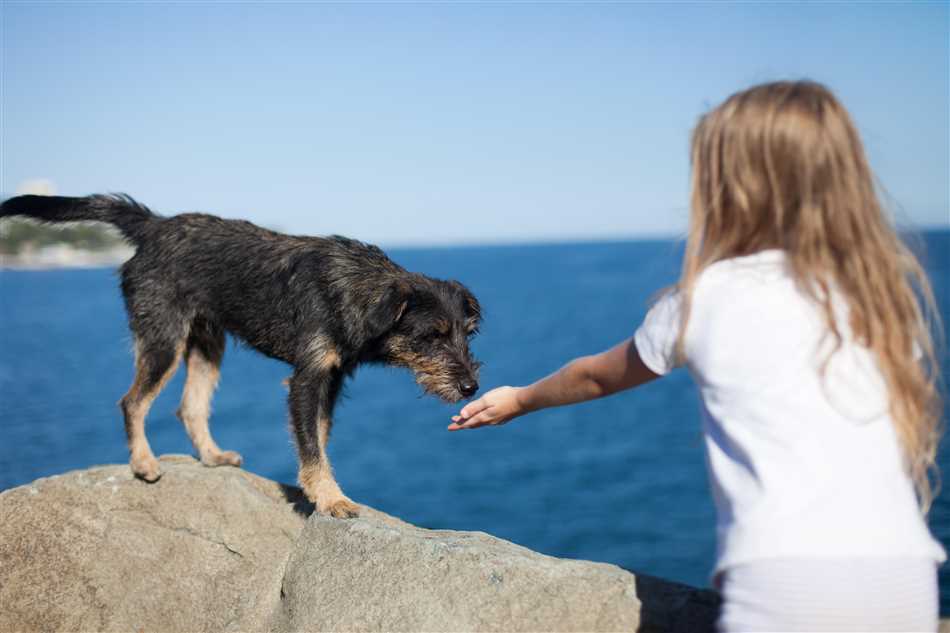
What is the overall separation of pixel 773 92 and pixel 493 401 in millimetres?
1751

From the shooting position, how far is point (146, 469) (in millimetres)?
6078

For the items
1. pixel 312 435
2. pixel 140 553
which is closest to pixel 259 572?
pixel 140 553

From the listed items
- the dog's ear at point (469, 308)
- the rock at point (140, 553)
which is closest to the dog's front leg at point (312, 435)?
the rock at point (140, 553)

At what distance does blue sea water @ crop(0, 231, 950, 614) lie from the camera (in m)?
53.4

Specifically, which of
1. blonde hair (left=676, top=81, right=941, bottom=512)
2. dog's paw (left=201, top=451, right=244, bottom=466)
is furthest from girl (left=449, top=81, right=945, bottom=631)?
dog's paw (left=201, top=451, right=244, bottom=466)

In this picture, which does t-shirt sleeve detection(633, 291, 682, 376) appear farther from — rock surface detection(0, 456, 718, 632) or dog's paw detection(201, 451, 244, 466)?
dog's paw detection(201, 451, 244, 466)

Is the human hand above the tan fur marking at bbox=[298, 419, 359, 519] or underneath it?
above

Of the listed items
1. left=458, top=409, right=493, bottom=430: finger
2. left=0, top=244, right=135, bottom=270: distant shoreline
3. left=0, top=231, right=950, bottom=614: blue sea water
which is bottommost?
left=0, top=231, right=950, bottom=614: blue sea water

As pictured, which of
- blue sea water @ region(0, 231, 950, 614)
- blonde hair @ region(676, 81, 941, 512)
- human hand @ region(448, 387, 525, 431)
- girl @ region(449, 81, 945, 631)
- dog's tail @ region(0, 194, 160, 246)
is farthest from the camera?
blue sea water @ region(0, 231, 950, 614)

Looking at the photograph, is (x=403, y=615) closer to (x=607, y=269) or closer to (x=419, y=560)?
(x=419, y=560)

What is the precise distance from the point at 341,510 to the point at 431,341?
4.09ft

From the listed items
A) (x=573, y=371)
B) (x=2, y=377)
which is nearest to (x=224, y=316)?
(x=573, y=371)

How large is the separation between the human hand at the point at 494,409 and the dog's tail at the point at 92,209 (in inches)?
151

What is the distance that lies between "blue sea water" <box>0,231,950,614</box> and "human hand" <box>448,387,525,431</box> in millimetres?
24175
